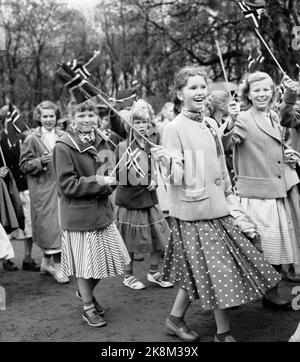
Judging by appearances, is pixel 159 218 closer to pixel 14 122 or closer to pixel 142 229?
pixel 142 229

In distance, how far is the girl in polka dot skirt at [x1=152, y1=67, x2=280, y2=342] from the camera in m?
3.44

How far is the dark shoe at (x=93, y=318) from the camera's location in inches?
163

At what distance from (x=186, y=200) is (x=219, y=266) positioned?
499 mm

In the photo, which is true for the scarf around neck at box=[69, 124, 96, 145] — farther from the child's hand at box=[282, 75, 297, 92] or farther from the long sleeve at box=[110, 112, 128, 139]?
the child's hand at box=[282, 75, 297, 92]

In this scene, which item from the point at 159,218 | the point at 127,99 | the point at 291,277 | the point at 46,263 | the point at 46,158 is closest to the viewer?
the point at 291,277

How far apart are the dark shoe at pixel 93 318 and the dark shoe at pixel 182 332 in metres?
0.57

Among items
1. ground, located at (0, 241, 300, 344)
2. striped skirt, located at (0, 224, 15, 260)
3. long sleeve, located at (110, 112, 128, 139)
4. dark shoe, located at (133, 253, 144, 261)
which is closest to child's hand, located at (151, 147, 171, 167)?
ground, located at (0, 241, 300, 344)

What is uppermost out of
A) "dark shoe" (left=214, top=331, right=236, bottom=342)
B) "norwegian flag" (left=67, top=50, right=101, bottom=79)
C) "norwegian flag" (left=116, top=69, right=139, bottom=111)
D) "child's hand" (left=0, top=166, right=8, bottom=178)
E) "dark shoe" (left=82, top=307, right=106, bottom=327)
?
"norwegian flag" (left=67, top=50, right=101, bottom=79)

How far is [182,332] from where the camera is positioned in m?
3.76

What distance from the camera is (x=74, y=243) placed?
421cm

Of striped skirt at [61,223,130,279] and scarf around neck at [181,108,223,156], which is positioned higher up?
scarf around neck at [181,108,223,156]

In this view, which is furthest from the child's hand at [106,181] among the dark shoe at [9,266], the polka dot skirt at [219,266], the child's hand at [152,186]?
the dark shoe at [9,266]

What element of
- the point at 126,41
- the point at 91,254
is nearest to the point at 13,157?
the point at 91,254

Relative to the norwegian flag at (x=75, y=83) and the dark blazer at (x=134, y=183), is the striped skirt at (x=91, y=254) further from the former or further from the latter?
the norwegian flag at (x=75, y=83)
